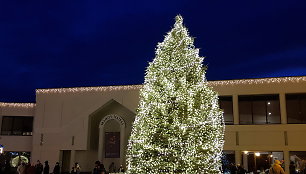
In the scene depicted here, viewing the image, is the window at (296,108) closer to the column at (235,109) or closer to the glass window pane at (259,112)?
the glass window pane at (259,112)

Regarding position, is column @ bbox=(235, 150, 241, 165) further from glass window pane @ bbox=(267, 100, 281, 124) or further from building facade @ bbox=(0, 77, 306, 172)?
glass window pane @ bbox=(267, 100, 281, 124)

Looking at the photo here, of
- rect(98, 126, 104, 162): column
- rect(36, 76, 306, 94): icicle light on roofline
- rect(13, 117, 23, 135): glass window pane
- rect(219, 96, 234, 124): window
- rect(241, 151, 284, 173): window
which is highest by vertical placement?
rect(36, 76, 306, 94): icicle light on roofline

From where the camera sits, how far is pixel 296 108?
23828 millimetres

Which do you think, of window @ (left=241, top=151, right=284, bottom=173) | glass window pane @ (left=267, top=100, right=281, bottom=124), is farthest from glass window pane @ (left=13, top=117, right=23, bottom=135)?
glass window pane @ (left=267, top=100, right=281, bottom=124)

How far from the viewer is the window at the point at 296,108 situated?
2359 centimetres

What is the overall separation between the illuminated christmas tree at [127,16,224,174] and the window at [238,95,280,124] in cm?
1171

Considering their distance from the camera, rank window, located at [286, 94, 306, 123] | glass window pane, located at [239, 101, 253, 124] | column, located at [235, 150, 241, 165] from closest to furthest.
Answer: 1. window, located at [286, 94, 306, 123]
2. column, located at [235, 150, 241, 165]
3. glass window pane, located at [239, 101, 253, 124]

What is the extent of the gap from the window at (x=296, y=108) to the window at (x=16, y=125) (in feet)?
74.2

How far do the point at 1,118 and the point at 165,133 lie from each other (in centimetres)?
2409

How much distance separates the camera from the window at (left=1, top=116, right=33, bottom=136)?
3194 centimetres

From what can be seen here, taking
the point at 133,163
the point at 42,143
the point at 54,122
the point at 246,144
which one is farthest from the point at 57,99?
the point at 133,163

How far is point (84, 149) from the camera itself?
92.1 feet

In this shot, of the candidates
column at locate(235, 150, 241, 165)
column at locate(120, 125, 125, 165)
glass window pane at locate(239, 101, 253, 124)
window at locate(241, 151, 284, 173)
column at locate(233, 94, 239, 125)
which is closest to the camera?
column at locate(235, 150, 241, 165)

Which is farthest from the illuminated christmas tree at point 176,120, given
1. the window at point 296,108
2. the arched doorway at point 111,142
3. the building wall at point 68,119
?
the arched doorway at point 111,142
